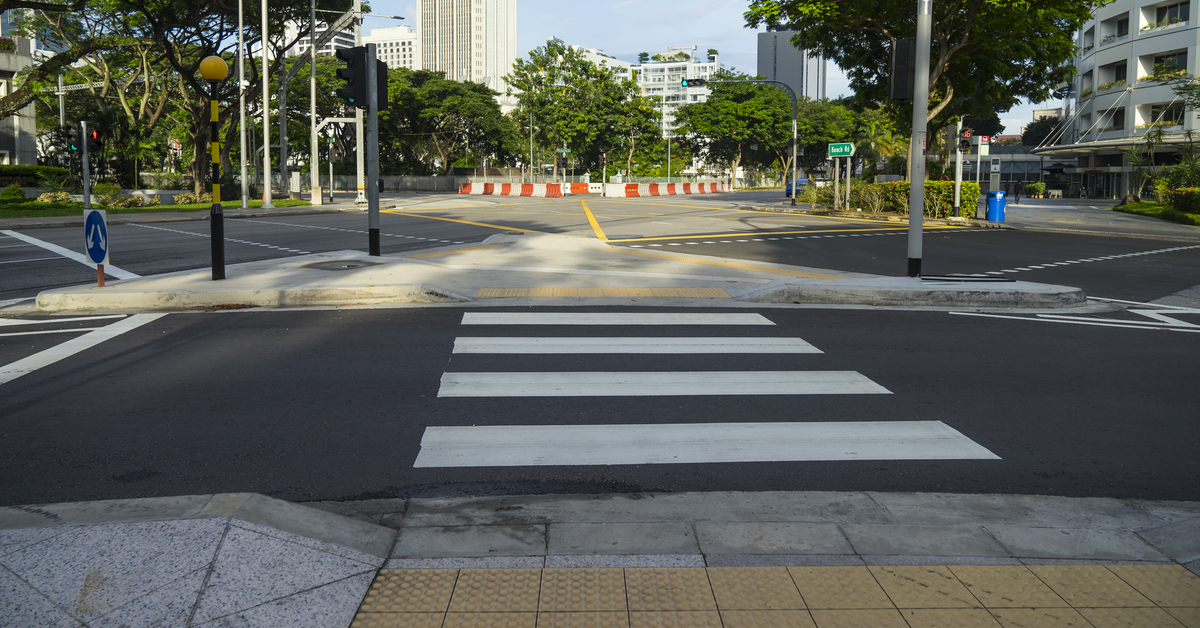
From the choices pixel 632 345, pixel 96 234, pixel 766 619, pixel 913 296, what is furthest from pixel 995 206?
pixel 766 619

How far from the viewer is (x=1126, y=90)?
55.9 meters

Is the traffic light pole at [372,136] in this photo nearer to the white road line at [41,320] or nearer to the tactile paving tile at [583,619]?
the white road line at [41,320]

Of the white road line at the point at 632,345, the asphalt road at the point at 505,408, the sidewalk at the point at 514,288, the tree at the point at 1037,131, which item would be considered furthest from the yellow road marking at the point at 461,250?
the tree at the point at 1037,131

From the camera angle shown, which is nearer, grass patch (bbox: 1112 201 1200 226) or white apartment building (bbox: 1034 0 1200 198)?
grass patch (bbox: 1112 201 1200 226)

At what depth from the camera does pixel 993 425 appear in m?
5.68

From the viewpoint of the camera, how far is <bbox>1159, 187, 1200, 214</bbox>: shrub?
3262cm

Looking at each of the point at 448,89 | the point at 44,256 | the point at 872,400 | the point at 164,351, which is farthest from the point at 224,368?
the point at 448,89

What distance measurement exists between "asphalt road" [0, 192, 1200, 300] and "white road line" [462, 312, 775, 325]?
21.1ft

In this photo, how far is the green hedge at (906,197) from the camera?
31.7 meters

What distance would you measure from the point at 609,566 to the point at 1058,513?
228cm

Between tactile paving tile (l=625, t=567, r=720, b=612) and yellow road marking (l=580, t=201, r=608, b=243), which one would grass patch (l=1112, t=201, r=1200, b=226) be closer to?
yellow road marking (l=580, t=201, r=608, b=243)

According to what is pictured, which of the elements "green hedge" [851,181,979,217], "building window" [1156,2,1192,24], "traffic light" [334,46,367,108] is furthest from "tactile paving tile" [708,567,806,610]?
"building window" [1156,2,1192,24]

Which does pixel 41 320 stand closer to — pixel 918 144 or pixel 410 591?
pixel 410 591

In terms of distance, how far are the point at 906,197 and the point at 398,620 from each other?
32381 millimetres
